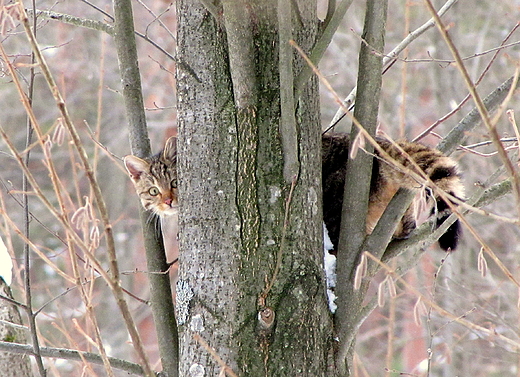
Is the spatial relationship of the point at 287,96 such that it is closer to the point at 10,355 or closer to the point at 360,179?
the point at 360,179

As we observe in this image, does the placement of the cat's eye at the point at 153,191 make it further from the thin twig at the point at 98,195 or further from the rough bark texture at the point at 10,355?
the thin twig at the point at 98,195

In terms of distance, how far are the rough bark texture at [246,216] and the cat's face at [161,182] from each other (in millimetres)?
1580

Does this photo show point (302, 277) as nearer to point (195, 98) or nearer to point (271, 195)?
point (271, 195)

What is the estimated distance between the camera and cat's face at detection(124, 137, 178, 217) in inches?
151

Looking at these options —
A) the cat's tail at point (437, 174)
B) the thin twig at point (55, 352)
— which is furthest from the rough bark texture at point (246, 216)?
the cat's tail at point (437, 174)

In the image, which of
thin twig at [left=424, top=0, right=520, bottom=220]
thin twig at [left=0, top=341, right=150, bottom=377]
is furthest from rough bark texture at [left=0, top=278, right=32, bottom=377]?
thin twig at [left=424, top=0, right=520, bottom=220]

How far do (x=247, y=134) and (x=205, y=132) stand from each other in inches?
6.2

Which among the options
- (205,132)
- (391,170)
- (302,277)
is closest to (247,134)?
(205,132)

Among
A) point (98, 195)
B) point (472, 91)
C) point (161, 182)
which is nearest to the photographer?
point (472, 91)

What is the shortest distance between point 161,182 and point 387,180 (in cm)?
157

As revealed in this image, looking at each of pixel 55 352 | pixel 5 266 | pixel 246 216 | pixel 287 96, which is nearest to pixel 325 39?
pixel 287 96

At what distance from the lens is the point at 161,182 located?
3.92m

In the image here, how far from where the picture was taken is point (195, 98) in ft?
7.41

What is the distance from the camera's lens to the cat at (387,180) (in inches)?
99.5
